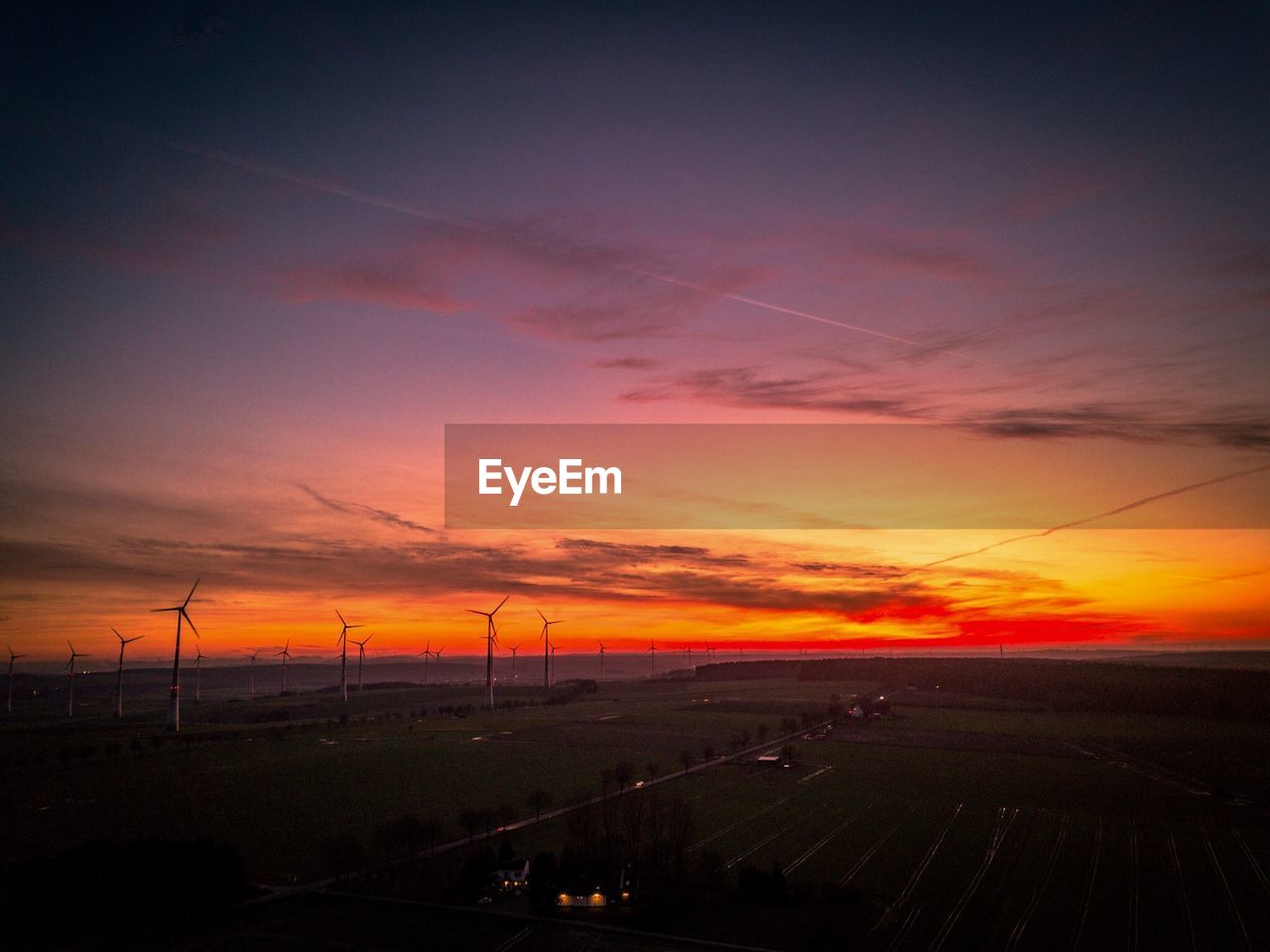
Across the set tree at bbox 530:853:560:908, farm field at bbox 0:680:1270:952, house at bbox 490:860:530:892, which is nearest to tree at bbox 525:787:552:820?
farm field at bbox 0:680:1270:952

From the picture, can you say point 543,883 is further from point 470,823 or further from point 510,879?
point 470,823

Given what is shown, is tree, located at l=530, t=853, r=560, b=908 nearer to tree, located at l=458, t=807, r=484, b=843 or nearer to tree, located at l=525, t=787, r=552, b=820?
tree, located at l=458, t=807, r=484, b=843

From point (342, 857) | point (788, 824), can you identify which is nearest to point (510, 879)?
point (342, 857)

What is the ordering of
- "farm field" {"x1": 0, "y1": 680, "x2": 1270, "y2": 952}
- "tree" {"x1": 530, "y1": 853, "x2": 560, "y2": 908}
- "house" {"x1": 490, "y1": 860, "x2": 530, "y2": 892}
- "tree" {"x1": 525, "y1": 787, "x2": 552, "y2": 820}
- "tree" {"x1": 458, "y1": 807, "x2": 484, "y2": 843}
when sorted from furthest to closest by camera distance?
"tree" {"x1": 525, "y1": 787, "x2": 552, "y2": 820} < "tree" {"x1": 458, "y1": 807, "x2": 484, "y2": 843} < "house" {"x1": 490, "y1": 860, "x2": 530, "y2": 892} < "tree" {"x1": 530, "y1": 853, "x2": 560, "y2": 908} < "farm field" {"x1": 0, "y1": 680, "x2": 1270, "y2": 952}

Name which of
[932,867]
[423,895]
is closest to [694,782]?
[932,867]

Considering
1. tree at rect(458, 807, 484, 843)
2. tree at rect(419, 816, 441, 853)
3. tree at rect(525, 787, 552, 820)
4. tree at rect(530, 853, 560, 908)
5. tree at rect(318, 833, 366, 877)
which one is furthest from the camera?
tree at rect(525, 787, 552, 820)

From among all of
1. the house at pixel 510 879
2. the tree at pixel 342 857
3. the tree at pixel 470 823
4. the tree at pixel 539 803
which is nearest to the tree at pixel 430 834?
the tree at pixel 470 823

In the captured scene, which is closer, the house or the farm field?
the farm field

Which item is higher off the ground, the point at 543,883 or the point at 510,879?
the point at 543,883

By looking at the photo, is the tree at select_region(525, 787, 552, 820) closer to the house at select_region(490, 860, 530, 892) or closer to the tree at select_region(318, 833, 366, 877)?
the tree at select_region(318, 833, 366, 877)

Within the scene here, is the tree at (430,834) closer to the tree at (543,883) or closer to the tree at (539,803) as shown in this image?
the tree at (539,803)

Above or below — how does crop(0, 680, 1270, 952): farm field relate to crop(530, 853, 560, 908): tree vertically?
below
